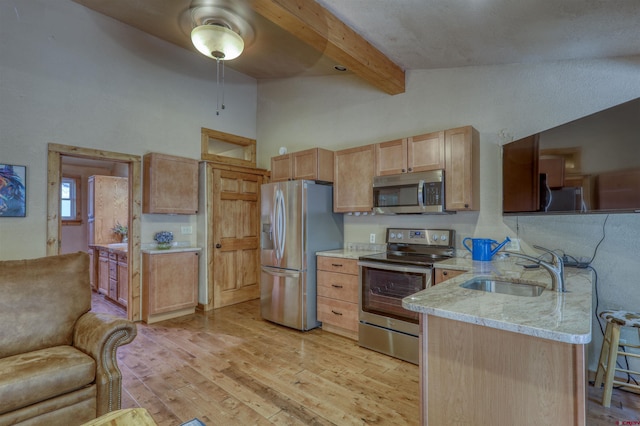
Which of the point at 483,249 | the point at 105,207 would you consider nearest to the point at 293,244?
the point at 483,249

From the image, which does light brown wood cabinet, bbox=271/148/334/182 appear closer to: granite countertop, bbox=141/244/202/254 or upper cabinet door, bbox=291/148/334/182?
upper cabinet door, bbox=291/148/334/182

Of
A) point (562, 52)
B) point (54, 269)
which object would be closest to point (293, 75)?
point (562, 52)

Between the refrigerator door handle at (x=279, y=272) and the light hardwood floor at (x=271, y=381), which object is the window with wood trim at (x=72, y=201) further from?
the refrigerator door handle at (x=279, y=272)

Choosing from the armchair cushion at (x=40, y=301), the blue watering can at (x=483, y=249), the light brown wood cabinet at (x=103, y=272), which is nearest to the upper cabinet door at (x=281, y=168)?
the blue watering can at (x=483, y=249)

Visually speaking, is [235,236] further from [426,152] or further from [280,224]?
[426,152]

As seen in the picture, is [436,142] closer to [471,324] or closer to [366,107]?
[366,107]

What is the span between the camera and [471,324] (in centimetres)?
135

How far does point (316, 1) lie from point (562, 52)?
6.47 feet

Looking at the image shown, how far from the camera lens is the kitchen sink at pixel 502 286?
186cm

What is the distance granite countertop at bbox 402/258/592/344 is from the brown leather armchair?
1.84 meters

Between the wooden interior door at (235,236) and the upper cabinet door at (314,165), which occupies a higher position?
the upper cabinet door at (314,165)

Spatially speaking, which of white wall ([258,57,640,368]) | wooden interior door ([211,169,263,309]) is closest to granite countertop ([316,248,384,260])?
white wall ([258,57,640,368])

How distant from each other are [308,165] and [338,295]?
1578 millimetres

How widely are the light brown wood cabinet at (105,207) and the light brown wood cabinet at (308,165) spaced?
3416mm
